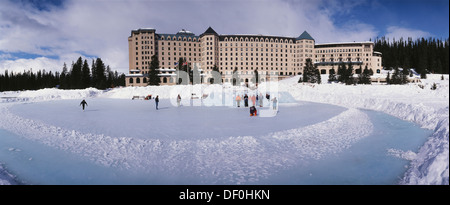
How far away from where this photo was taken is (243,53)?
371 ft

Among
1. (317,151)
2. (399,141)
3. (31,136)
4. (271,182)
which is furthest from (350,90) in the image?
(31,136)

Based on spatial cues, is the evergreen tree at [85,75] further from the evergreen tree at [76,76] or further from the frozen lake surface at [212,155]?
the frozen lake surface at [212,155]

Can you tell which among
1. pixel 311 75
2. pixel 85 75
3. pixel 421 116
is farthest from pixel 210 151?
pixel 85 75

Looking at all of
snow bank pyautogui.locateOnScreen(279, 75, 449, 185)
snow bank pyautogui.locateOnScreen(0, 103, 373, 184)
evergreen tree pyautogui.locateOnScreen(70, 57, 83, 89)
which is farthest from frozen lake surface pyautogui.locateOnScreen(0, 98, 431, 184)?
evergreen tree pyautogui.locateOnScreen(70, 57, 83, 89)

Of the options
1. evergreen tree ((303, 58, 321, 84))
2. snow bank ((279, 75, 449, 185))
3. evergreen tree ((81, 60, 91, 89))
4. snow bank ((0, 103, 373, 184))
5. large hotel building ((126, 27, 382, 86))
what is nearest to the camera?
snow bank ((279, 75, 449, 185))

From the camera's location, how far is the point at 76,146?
859 cm

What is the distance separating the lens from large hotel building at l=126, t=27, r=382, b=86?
107 metres

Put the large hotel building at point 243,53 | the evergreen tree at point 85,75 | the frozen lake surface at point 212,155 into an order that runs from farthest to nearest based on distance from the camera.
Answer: the large hotel building at point 243,53 → the evergreen tree at point 85,75 → the frozen lake surface at point 212,155

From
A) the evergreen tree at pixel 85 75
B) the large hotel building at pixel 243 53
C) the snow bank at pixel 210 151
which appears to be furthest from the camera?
the large hotel building at pixel 243 53

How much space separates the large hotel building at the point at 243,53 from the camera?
107125 millimetres

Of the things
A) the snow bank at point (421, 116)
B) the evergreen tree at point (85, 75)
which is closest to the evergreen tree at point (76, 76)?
the evergreen tree at point (85, 75)

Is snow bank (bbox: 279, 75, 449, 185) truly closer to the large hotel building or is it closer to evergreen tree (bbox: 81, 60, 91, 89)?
the large hotel building

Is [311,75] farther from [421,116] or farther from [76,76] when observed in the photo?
[76,76]
